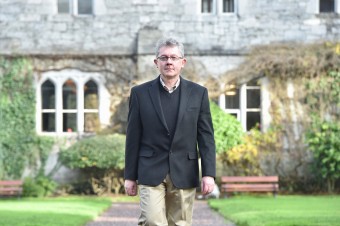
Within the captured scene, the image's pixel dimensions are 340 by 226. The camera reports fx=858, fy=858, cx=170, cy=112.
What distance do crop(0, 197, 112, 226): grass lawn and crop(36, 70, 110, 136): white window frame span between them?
2070 mm

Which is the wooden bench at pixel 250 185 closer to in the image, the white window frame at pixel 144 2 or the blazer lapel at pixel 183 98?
the white window frame at pixel 144 2

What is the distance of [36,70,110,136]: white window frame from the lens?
64.1 feet

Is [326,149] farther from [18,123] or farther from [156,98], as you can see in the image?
[156,98]

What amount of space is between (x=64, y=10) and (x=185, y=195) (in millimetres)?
13689

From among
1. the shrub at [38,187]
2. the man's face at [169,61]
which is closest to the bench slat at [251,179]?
the shrub at [38,187]

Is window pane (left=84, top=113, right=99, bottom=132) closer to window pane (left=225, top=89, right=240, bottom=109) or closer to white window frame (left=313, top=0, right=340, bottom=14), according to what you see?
window pane (left=225, top=89, right=240, bottom=109)

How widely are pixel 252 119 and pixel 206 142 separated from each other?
13.2m

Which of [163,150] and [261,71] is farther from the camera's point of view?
[261,71]

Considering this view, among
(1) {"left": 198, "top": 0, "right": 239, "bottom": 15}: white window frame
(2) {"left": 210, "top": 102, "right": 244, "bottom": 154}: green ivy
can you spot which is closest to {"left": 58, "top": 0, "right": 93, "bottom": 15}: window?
(1) {"left": 198, "top": 0, "right": 239, "bottom": 15}: white window frame

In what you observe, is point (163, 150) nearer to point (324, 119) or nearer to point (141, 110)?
point (141, 110)

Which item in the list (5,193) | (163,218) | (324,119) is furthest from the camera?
(324,119)

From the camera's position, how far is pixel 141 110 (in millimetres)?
6727

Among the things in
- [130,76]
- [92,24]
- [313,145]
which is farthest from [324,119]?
[92,24]

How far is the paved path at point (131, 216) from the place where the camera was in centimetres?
1246
